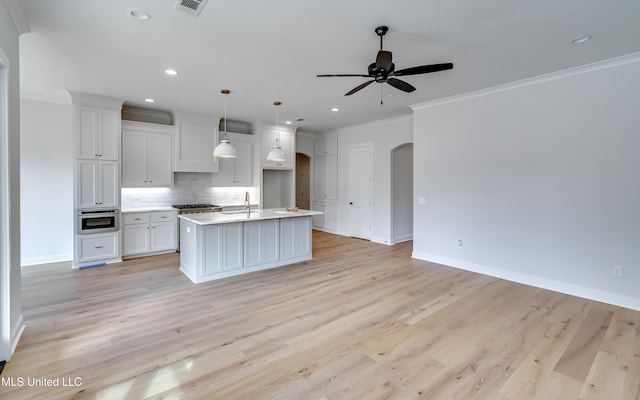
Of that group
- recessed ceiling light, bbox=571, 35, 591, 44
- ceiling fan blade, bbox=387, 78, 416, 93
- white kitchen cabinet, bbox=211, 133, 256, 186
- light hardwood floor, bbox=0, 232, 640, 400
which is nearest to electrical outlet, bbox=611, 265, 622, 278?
light hardwood floor, bbox=0, 232, 640, 400

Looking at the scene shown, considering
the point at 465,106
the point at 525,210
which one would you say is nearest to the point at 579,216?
the point at 525,210

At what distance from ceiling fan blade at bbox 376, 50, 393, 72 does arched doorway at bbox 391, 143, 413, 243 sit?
4000 mm

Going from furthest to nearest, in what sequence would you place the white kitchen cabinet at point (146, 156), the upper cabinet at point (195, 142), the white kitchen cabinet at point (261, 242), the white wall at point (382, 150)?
the white wall at point (382, 150) → the upper cabinet at point (195, 142) → the white kitchen cabinet at point (146, 156) → the white kitchen cabinet at point (261, 242)

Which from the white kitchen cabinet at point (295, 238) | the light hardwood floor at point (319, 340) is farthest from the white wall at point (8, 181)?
the white kitchen cabinet at point (295, 238)

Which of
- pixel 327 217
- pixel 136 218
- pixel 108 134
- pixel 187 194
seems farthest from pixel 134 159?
pixel 327 217

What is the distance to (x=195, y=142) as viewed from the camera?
6176mm

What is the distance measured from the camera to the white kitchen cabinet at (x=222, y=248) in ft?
13.6

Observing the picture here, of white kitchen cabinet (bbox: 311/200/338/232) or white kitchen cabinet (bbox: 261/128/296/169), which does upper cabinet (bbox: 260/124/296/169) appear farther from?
white kitchen cabinet (bbox: 311/200/338/232)

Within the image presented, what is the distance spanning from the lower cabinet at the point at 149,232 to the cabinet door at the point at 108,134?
3.61 ft

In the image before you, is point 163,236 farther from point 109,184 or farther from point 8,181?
point 8,181

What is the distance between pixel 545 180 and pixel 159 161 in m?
6.55

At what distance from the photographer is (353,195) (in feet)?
25.0

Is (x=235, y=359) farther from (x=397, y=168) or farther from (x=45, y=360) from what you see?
(x=397, y=168)

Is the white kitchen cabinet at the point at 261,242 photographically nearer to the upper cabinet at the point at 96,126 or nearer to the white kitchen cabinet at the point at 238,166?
the white kitchen cabinet at the point at 238,166
